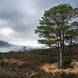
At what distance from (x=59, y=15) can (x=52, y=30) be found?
288 cm

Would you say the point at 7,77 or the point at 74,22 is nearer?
the point at 7,77

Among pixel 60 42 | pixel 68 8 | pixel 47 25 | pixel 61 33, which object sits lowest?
pixel 60 42

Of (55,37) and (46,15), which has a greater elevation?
(46,15)

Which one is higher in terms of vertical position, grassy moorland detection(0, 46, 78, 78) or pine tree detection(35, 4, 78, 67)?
pine tree detection(35, 4, 78, 67)

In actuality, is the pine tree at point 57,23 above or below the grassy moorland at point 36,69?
above

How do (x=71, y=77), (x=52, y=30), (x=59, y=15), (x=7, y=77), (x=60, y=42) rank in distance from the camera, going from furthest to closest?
(x=60, y=42)
(x=52, y=30)
(x=59, y=15)
(x=71, y=77)
(x=7, y=77)

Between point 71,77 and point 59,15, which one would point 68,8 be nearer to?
point 59,15

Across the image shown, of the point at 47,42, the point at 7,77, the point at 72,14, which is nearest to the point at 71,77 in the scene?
the point at 7,77

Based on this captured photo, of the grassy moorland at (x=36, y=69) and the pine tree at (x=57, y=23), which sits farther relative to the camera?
the pine tree at (x=57, y=23)

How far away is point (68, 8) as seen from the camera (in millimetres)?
18609

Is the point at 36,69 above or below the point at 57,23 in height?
below

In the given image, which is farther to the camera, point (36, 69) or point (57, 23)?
point (57, 23)

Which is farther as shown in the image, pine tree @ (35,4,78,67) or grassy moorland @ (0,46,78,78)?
pine tree @ (35,4,78,67)

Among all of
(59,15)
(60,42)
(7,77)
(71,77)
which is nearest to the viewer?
(7,77)
